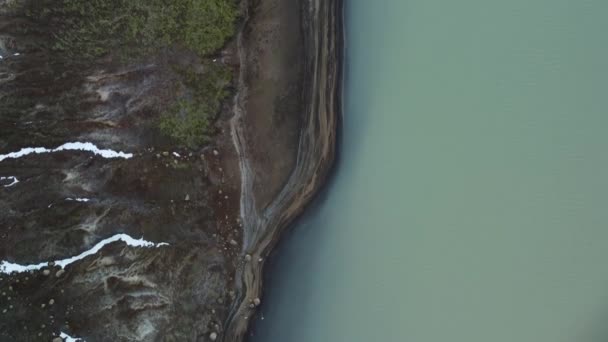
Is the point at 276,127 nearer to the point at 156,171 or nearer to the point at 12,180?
the point at 156,171

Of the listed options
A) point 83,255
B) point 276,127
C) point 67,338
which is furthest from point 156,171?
point 67,338

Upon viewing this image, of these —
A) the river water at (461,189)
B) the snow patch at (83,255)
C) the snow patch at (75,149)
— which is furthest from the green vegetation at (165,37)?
the river water at (461,189)

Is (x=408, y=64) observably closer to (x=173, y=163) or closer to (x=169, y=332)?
(x=173, y=163)

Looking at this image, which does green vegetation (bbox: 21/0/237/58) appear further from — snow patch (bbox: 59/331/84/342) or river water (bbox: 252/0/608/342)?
snow patch (bbox: 59/331/84/342)

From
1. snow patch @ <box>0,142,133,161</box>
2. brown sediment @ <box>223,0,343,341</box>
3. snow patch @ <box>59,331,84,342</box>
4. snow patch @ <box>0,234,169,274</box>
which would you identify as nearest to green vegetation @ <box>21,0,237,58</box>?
brown sediment @ <box>223,0,343,341</box>

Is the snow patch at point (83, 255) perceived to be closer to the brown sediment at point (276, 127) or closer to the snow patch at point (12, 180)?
the snow patch at point (12, 180)

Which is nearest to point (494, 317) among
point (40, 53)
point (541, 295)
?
point (541, 295)

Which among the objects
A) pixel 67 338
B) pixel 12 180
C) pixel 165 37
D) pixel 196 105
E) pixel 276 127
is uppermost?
pixel 165 37
